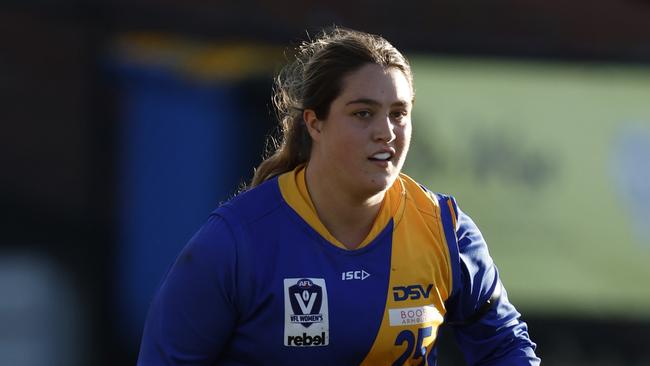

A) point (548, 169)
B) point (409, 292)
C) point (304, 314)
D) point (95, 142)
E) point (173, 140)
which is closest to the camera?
point (304, 314)

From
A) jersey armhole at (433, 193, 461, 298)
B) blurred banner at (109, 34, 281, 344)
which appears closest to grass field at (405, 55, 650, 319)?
blurred banner at (109, 34, 281, 344)

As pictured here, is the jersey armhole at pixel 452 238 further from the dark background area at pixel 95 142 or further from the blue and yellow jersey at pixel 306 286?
the dark background area at pixel 95 142

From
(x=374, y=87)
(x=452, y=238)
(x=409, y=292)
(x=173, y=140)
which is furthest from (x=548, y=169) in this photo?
(x=374, y=87)

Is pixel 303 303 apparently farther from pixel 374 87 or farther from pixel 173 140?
pixel 173 140

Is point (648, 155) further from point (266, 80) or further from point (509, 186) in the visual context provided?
point (266, 80)

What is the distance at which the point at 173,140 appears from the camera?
25.9 ft

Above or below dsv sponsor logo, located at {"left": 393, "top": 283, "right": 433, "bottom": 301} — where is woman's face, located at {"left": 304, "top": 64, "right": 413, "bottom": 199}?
above

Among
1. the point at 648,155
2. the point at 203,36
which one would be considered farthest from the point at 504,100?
the point at 203,36

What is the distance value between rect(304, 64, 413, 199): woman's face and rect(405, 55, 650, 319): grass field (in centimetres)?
414

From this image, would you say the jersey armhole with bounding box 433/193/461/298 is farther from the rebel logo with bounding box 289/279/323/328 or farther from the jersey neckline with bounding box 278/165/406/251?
the rebel logo with bounding box 289/279/323/328

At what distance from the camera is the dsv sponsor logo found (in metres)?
3.74

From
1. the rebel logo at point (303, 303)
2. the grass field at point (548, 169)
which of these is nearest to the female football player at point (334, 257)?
the rebel logo at point (303, 303)

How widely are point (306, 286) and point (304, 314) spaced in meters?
0.08

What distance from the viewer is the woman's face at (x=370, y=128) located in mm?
3641
